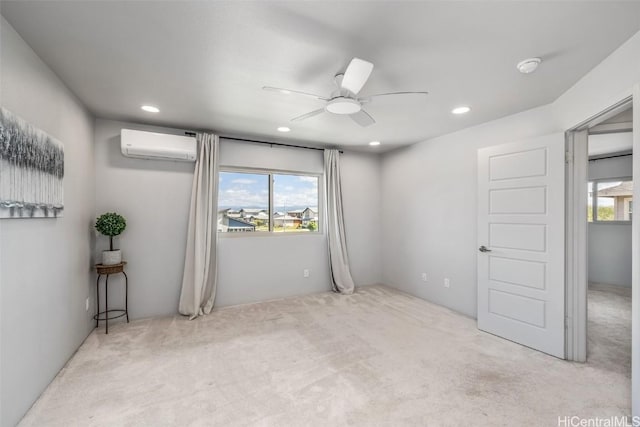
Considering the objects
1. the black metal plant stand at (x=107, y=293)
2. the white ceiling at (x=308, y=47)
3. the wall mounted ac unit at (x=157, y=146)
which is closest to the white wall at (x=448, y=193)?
the white ceiling at (x=308, y=47)

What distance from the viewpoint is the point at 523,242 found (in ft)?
9.33

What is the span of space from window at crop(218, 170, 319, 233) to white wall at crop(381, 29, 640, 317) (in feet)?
4.62

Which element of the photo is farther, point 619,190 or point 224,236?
point 619,190

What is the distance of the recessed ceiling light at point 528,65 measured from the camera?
2061 millimetres

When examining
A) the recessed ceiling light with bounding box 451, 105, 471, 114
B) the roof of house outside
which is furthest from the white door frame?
the roof of house outside

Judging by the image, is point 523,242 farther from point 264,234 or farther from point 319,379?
point 264,234

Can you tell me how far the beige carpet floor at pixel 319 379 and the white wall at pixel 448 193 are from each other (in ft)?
2.72

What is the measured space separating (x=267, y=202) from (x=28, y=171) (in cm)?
283

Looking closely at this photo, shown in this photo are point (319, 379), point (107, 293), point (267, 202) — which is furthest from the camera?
point (267, 202)

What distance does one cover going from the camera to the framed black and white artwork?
1608 mm

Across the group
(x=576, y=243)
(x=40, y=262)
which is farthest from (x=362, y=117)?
(x=40, y=262)

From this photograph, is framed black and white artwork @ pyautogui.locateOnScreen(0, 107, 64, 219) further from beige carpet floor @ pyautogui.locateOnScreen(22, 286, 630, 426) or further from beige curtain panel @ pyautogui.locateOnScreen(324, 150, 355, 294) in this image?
beige curtain panel @ pyautogui.locateOnScreen(324, 150, 355, 294)

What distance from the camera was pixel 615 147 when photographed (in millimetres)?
4734

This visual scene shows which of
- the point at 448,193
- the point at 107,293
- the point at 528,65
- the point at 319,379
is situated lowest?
the point at 319,379
